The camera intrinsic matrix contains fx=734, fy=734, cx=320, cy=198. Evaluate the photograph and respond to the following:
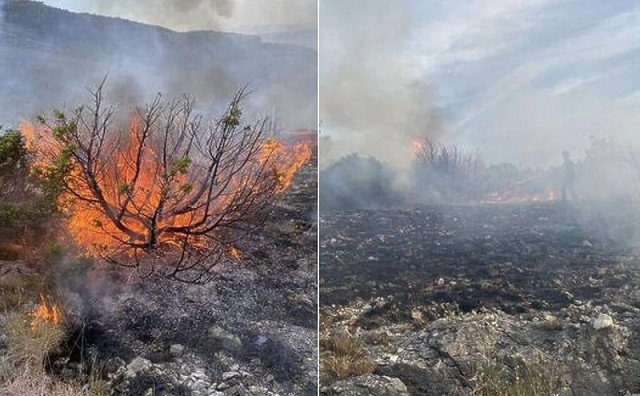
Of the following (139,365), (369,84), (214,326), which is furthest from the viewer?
(369,84)

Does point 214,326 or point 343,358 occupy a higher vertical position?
point 214,326

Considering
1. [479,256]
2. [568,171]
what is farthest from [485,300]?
[568,171]

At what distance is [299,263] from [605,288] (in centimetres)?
195

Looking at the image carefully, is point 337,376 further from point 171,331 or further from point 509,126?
point 509,126

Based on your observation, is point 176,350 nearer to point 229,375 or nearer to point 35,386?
point 229,375

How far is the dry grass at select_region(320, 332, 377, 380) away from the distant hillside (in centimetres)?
145

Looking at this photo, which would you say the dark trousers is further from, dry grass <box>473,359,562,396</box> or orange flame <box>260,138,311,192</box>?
orange flame <box>260,138,311,192</box>

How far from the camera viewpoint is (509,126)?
4.77 metres

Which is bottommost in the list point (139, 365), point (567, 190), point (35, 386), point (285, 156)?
point (35, 386)

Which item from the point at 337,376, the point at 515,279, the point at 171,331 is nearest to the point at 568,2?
the point at 515,279

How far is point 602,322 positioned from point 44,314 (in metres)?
3.49

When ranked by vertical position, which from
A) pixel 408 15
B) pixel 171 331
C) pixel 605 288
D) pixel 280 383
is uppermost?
pixel 408 15

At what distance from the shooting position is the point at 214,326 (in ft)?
15.5

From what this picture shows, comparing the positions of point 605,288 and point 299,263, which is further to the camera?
point 299,263
